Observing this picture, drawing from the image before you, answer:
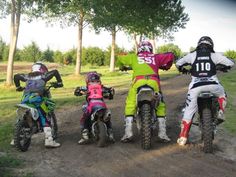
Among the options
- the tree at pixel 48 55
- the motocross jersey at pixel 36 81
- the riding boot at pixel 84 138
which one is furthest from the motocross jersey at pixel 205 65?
the tree at pixel 48 55

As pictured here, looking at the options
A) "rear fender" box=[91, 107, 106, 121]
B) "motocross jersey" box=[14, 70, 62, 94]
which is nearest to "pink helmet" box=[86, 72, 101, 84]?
"motocross jersey" box=[14, 70, 62, 94]

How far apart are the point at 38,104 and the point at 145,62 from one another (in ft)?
8.13

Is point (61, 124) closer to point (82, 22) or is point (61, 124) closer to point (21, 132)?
point (21, 132)

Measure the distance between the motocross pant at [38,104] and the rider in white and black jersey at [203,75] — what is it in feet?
9.31

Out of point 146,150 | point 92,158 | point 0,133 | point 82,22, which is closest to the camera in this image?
point 92,158

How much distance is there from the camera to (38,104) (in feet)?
28.2

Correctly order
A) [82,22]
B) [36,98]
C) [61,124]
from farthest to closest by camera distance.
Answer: [82,22]
[61,124]
[36,98]

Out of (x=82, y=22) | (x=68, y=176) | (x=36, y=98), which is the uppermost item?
(x=82, y=22)

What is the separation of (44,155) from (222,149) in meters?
3.50

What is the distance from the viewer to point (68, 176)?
6.39 meters

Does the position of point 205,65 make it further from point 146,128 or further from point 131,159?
point 131,159

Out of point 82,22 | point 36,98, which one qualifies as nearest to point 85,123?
point 36,98

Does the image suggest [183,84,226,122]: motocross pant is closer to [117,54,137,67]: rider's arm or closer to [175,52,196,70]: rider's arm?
[175,52,196,70]: rider's arm

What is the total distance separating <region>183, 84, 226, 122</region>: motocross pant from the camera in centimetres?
825
